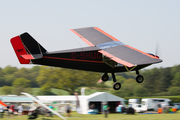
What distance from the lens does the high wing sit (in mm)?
13391

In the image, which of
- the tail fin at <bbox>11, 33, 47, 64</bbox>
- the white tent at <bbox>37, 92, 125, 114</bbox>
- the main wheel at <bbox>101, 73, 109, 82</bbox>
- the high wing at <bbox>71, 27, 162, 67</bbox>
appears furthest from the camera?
the white tent at <bbox>37, 92, 125, 114</bbox>

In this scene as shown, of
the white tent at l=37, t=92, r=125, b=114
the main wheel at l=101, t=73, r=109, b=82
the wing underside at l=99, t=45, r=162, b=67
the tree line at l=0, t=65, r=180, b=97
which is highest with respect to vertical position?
the tree line at l=0, t=65, r=180, b=97

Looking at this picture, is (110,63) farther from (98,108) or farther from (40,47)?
(98,108)

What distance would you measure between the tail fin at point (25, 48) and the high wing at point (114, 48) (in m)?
3.93

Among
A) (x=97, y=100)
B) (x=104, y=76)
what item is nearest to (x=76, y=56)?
(x=104, y=76)

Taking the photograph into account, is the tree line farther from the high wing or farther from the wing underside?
the wing underside

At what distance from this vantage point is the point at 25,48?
49.8ft

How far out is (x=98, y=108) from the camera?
3158cm

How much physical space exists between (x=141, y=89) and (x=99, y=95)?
47246mm

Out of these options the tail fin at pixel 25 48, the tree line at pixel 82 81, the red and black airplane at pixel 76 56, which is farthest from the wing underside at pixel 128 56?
the tree line at pixel 82 81

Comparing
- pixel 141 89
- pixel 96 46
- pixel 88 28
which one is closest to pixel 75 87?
pixel 141 89

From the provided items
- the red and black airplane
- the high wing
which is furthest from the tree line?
the red and black airplane

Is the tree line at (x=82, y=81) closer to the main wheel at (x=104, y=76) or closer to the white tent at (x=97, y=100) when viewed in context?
the white tent at (x=97, y=100)

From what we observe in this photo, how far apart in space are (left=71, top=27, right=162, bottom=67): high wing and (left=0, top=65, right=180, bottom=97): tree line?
118 ft
